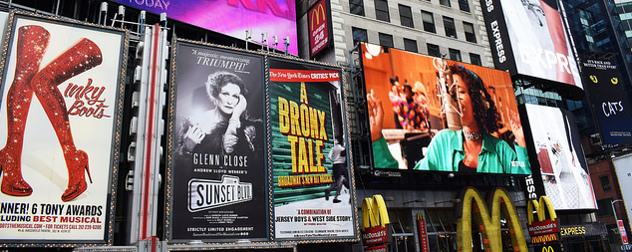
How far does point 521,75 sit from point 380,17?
12.6 m

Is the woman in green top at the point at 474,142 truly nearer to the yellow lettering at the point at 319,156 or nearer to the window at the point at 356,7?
the yellow lettering at the point at 319,156

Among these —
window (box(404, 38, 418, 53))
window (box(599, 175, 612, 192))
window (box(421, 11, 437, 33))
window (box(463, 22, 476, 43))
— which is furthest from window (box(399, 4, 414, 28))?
window (box(599, 175, 612, 192))

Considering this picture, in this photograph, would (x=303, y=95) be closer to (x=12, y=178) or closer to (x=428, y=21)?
(x=12, y=178)

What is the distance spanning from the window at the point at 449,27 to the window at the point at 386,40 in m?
6.13

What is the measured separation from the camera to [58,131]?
2206 cm

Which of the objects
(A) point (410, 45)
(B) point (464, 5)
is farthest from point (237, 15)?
(B) point (464, 5)

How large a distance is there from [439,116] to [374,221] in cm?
987

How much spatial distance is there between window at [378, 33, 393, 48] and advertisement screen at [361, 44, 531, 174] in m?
3.04

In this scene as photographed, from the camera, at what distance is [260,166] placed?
1016 inches

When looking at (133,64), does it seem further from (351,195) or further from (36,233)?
(351,195)

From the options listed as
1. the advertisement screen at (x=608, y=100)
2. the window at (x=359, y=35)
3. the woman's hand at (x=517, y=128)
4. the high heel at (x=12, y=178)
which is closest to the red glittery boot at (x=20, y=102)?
the high heel at (x=12, y=178)

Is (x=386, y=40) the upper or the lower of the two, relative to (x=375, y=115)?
upper

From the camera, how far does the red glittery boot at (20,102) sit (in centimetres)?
2058

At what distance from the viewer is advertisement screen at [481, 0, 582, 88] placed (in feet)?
137
